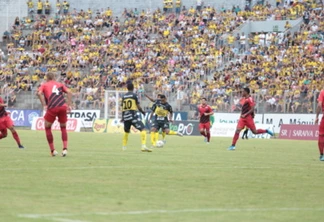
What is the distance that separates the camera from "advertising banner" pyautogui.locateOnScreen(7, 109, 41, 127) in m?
58.8

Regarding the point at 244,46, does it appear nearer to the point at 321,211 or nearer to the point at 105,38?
the point at 105,38

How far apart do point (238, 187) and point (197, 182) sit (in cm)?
100

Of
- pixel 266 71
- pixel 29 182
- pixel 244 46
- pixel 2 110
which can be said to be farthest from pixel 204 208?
pixel 244 46

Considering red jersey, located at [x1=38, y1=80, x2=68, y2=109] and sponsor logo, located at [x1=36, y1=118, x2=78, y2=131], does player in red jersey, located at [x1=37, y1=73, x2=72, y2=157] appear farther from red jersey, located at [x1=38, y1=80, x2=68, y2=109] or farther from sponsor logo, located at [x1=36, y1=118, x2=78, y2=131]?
sponsor logo, located at [x1=36, y1=118, x2=78, y2=131]

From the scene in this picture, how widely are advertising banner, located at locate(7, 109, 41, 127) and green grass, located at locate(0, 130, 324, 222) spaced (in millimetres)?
37625

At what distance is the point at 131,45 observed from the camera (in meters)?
66.3

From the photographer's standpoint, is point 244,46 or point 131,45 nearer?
point 244,46

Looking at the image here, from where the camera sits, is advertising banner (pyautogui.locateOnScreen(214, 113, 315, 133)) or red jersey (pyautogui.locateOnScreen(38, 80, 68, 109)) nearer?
red jersey (pyautogui.locateOnScreen(38, 80, 68, 109))

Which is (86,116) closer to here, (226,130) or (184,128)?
(184,128)

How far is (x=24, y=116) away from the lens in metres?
59.3

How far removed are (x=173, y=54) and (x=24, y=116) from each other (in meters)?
11.3

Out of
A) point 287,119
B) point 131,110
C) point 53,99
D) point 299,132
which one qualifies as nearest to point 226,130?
point 287,119

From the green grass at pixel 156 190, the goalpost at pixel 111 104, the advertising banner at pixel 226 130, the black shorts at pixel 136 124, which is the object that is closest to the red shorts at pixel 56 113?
the green grass at pixel 156 190

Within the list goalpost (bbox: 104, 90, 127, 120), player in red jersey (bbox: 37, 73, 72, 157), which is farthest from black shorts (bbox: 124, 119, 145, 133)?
goalpost (bbox: 104, 90, 127, 120)
